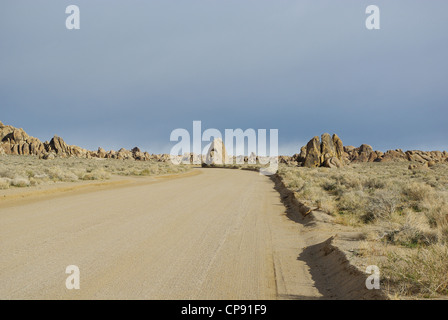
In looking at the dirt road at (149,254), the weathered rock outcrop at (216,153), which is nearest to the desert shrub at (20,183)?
the dirt road at (149,254)

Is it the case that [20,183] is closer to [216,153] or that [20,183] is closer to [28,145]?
[216,153]

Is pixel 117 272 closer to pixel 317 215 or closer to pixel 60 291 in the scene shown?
pixel 60 291

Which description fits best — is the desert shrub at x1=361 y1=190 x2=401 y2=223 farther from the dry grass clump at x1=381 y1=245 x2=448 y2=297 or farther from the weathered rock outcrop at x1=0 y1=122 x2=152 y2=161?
the weathered rock outcrop at x1=0 y1=122 x2=152 y2=161

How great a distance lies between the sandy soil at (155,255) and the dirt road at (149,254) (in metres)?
0.02

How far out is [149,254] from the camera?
5.80 metres

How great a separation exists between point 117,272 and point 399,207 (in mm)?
10844

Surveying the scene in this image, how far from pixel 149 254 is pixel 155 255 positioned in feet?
0.48

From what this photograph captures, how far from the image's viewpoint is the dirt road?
13.8ft

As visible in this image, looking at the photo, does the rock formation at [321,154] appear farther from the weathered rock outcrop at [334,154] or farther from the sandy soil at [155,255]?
the sandy soil at [155,255]

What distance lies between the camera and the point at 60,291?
4016 mm

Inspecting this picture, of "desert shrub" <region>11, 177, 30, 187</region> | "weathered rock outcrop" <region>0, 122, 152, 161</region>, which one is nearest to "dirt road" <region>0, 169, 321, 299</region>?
"desert shrub" <region>11, 177, 30, 187</region>

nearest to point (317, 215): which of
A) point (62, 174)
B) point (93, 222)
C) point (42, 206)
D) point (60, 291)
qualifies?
point (93, 222)

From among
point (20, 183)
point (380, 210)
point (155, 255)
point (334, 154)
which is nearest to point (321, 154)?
point (334, 154)

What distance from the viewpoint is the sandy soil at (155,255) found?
422cm
